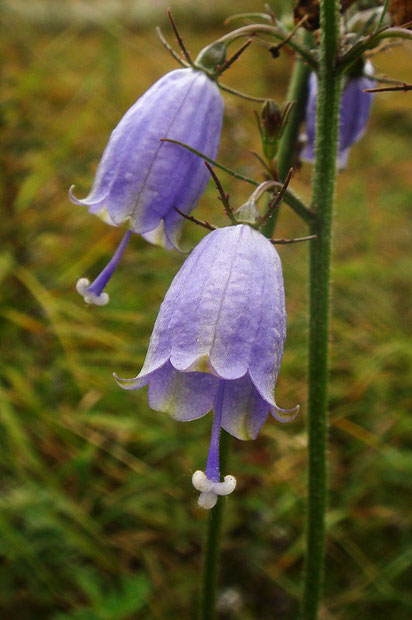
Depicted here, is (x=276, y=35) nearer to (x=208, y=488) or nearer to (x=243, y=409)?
(x=243, y=409)

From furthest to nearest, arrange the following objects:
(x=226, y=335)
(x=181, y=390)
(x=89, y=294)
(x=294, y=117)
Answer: (x=294, y=117) < (x=89, y=294) < (x=181, y=390) < (x=226, y=335)

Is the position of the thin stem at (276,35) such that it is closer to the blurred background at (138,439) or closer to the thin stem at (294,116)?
the thin stem at (294,116)

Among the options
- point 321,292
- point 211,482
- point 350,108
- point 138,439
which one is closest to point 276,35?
point 350,108

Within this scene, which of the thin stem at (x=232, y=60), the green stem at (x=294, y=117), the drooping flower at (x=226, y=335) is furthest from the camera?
the green stem at (x=294, y=117)

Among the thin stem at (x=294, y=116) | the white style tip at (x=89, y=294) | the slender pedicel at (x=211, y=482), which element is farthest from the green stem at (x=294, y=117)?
the slender pedicel at (x=211, y=482)

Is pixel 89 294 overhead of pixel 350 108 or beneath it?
beneath

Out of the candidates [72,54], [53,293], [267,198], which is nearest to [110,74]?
[72,54]

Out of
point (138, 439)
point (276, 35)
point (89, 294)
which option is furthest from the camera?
point (138, 439)
